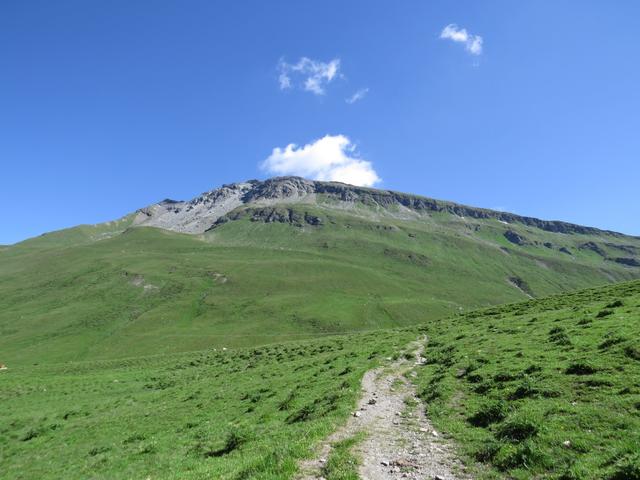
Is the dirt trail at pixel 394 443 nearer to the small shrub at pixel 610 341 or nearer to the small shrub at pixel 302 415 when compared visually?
the small shrub at pixel 302 415

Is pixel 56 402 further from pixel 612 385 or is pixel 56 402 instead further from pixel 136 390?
pixel 612 385

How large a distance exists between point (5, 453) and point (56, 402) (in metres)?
16.0

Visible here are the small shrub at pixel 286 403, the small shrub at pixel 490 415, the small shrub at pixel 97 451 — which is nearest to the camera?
the small shrub at pixel 490 415

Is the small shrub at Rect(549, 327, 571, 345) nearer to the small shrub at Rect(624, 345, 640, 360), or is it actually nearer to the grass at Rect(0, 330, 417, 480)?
the small shrub at Rect(624, 345, 640, 360)

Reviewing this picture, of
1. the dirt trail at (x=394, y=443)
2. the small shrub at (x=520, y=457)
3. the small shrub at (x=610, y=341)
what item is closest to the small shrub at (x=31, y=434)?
the dirt trail at (x=394, y=443)

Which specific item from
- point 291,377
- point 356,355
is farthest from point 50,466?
point 356,355

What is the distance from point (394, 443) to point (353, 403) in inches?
253

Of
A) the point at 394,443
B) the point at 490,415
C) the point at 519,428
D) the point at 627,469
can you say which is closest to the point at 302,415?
the point at 394,443

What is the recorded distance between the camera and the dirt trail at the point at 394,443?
43.6 feet

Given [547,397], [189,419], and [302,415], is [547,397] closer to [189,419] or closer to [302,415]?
[302,415]

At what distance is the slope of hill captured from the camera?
13711 millimetres

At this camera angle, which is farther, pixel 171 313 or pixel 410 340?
pixel 171 313

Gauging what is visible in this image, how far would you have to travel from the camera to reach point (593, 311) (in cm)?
3647

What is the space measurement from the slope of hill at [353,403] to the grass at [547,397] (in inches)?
2.5
